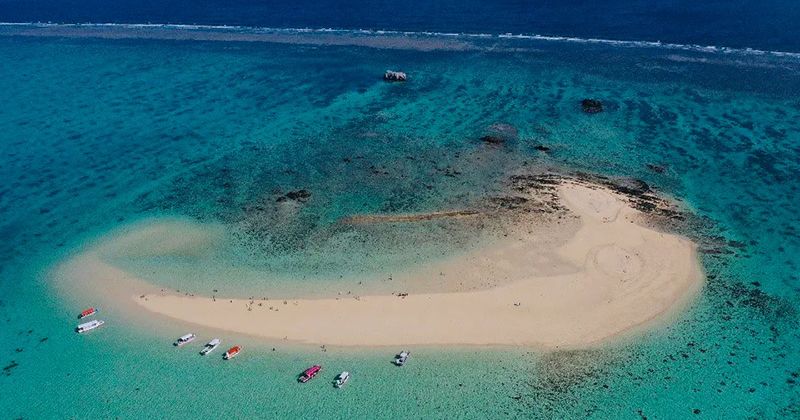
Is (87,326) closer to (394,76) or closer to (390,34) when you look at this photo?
(394,76)

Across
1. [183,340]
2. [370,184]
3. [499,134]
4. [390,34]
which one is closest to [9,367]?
[183,340]

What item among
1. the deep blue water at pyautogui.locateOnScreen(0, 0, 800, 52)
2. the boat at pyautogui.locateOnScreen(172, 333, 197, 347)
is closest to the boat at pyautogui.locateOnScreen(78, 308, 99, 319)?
the boat at pyautogui.locateOnScreen(172, 333, 197, 347)

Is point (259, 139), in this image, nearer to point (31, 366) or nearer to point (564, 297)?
point (31, 366)

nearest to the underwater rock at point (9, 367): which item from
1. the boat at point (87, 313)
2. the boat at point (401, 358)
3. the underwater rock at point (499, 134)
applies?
the boat at point (87, 313)

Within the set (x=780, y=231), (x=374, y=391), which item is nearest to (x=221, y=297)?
(x=374, y=391)

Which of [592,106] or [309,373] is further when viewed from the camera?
[592,106]

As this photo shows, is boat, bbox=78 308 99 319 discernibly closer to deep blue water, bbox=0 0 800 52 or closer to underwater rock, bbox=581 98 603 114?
underwater rock, bbox=581 98 603 114
